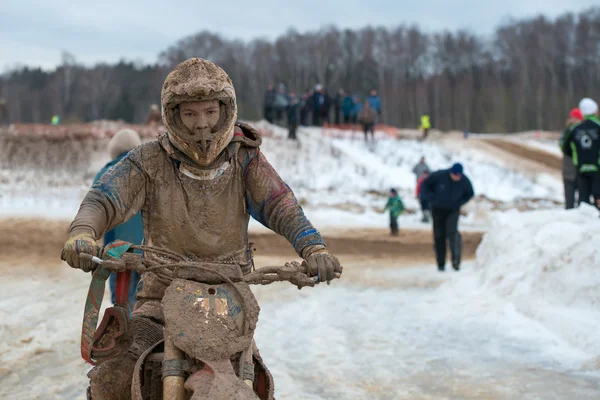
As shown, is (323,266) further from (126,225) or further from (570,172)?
(570,172)

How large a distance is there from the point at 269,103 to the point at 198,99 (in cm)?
3210

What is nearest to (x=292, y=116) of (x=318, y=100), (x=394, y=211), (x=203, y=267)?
(x=318, y=100)

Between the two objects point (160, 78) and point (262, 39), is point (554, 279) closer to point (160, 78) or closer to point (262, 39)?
point (160, 78)

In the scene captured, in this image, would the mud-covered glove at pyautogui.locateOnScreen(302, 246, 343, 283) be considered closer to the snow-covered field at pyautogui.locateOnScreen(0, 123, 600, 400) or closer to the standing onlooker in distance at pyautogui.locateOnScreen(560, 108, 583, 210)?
the snow-covered field at pyautogui.locateOnScreen(0, 123, 600, 400)

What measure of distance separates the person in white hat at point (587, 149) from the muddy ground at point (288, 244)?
121 inches

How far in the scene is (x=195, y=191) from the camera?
4.13 metres

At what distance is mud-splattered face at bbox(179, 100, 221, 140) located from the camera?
13.1 ft

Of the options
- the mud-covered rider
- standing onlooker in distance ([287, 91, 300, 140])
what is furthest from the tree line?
the mud-covered rider

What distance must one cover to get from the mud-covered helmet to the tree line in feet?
221

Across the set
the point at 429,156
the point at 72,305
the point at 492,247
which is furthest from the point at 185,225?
the point at 429,156

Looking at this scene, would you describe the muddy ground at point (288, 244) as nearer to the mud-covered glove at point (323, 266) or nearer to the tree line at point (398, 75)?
the mud-covered glove at point (323, 266)

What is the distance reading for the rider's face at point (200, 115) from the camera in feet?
13.1

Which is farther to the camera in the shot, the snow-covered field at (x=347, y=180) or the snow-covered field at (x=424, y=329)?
the snow-covered field at (x=347, y=180)

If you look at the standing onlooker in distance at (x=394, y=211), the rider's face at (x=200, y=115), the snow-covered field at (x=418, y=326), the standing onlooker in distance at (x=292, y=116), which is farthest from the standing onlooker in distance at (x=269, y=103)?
the rider's face at (x=200, y=115)
